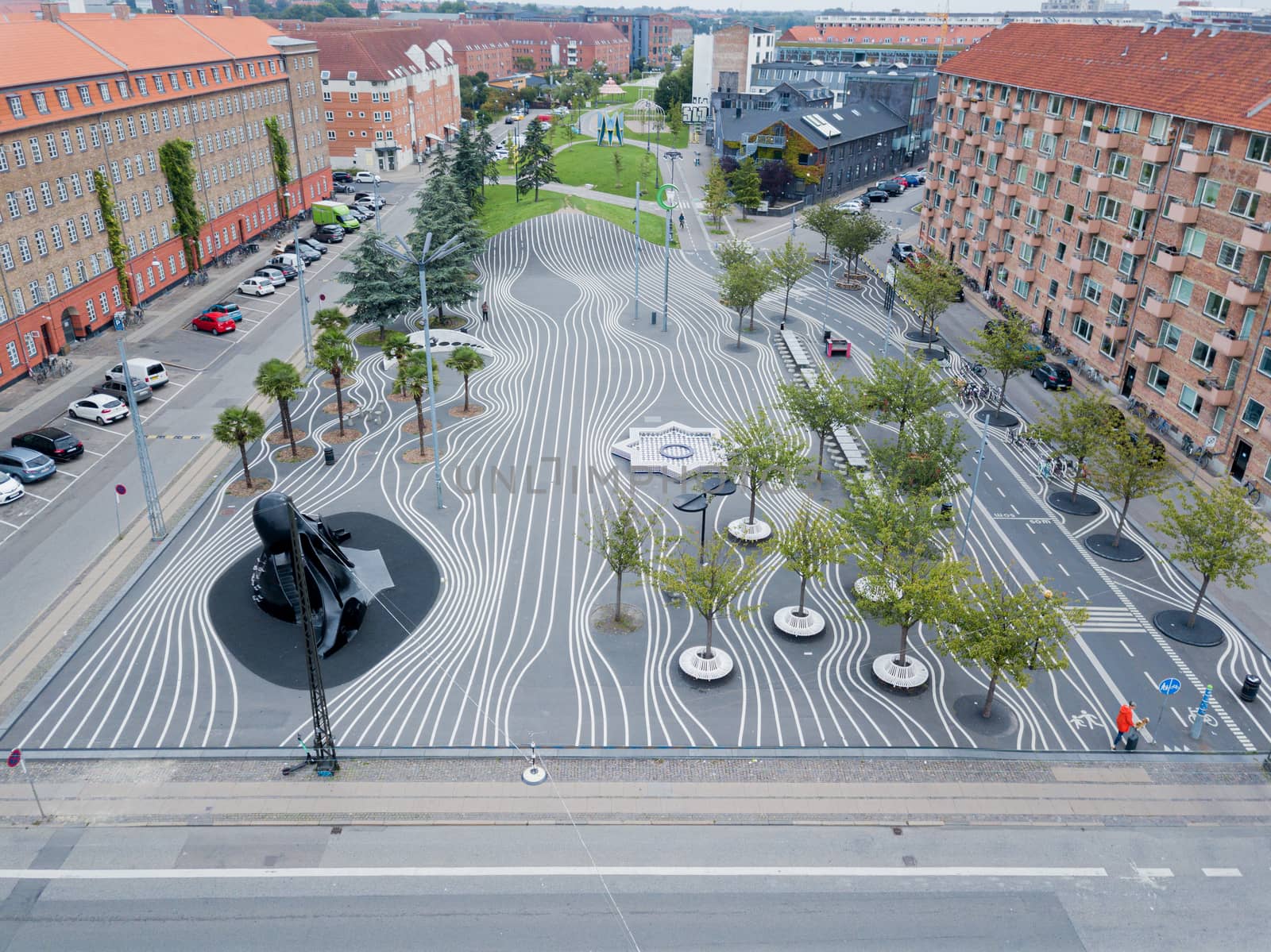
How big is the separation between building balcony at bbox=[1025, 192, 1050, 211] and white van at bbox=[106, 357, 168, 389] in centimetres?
5450

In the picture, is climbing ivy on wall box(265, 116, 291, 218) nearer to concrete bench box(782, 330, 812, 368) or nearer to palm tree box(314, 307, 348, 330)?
palm tree box(314, 307, 348, 330)

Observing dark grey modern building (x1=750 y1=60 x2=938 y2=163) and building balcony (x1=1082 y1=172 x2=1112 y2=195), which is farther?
dark grey modern building (x1=750 y1=60 x2=938 y2=163)

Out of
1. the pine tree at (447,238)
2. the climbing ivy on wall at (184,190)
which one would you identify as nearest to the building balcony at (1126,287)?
the pine tree at (447,238)

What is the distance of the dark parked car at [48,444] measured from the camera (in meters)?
42.3

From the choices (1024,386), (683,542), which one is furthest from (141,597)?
(1024,386)

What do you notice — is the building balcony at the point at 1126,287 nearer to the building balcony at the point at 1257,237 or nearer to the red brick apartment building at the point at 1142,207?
the red brick apartment building at the point at 1142,207

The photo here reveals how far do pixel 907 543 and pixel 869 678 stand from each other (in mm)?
4599

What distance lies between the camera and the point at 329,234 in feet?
280

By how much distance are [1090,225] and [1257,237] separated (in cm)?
1380

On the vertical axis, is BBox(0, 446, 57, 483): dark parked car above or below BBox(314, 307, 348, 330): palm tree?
below

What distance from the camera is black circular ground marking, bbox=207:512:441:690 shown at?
97.1 feet

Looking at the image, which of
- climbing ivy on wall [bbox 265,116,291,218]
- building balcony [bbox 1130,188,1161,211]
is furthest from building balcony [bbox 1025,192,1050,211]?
climbing ivy on wall [bbox 265,116,291,218]

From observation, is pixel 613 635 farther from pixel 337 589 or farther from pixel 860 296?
pixel 860 296

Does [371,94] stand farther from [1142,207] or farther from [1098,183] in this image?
[1142,207]
